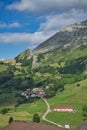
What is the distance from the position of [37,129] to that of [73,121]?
120 meters

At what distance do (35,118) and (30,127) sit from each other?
111 meters

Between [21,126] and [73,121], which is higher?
[21,126]

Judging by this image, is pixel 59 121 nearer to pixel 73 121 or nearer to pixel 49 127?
pixel 73 121

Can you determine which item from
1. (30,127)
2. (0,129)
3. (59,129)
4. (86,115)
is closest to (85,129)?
(59,129)

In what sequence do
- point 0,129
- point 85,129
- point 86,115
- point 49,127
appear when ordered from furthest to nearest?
point 86,115 → point 0,129 → point 49,127 → point 85,129

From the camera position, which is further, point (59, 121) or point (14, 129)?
point (59, 121)

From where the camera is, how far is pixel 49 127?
80.9 metres

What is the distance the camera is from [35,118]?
624 feet

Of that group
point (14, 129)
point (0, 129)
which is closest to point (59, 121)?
point (0, 129)

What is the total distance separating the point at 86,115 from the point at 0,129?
65.7 meters

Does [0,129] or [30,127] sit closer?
[30,127]

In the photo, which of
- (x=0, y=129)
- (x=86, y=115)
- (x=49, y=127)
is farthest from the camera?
(x=86, y=115)

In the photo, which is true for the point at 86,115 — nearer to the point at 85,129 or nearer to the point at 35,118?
the point at 35,118

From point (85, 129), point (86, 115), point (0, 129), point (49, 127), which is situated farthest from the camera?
point (86, 115)
